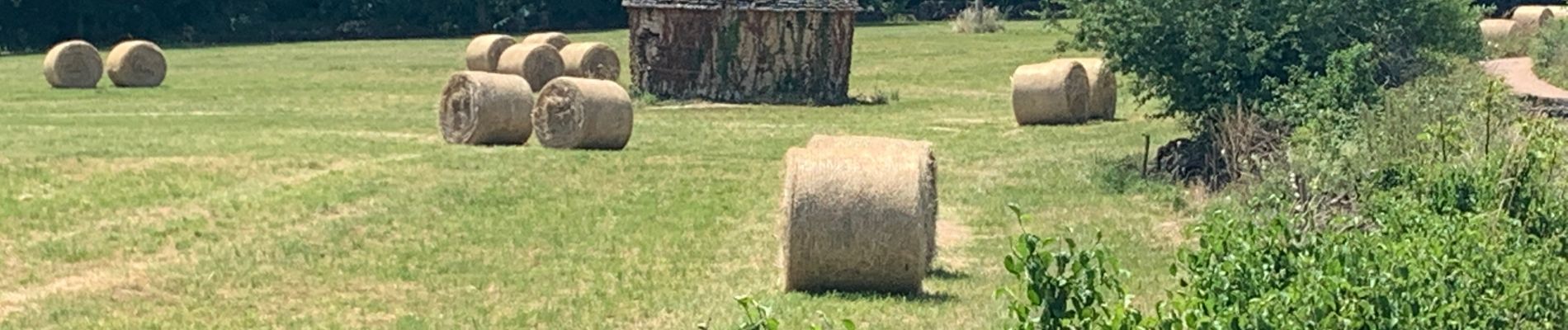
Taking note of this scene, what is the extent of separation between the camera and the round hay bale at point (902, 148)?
45.2ft

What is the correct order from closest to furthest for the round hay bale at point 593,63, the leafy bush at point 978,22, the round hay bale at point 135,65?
1. the round hay bale at point 135,65
2. the round hay bale at point 593,63
3. the leafy bush at point 978,22

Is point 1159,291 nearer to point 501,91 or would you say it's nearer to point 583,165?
point 583,165

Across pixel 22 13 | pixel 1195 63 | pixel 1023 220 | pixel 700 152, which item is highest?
pixel 1023 220

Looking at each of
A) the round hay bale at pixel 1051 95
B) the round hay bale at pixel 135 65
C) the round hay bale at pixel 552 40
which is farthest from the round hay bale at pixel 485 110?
the round hay bale at pixel 552 40

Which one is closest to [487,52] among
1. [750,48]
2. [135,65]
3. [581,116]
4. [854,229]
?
[135,65]

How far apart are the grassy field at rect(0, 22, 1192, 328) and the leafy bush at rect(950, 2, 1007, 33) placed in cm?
2387

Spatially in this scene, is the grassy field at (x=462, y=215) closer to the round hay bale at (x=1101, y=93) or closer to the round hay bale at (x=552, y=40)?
the round hay bale at (x=1101, y=93)

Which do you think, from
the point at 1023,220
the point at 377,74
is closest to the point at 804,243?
the point at 1023,220

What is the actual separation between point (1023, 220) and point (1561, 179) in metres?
6.56

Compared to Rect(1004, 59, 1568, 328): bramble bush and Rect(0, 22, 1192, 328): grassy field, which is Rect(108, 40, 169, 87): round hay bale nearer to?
Rect(0, 22, 1192, 328): grassy field

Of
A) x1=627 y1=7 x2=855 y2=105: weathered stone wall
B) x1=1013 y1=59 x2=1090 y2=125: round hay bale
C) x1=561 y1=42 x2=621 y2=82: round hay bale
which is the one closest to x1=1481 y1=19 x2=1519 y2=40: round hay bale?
x1=627 y1=7 x2=855 y2=105: weathered stone wall

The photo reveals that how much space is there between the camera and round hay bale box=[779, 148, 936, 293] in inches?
507

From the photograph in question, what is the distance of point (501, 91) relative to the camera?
2383 cm

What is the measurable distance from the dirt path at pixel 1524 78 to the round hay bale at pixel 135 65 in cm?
1995
